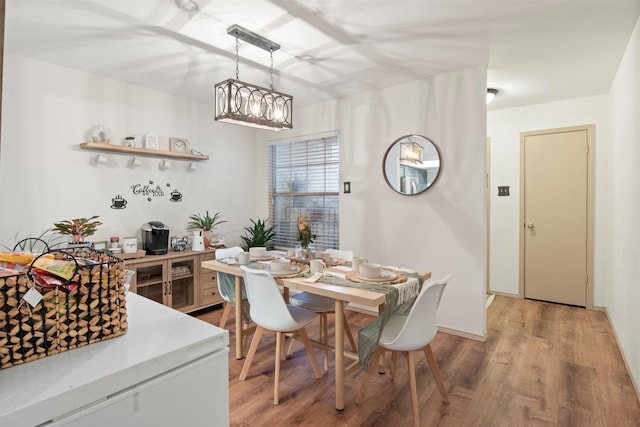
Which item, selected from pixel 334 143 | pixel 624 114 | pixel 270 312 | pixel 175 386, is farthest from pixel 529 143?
pixel 175 386

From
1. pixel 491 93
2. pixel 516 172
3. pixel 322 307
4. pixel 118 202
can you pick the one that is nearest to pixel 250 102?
pixel 322 307

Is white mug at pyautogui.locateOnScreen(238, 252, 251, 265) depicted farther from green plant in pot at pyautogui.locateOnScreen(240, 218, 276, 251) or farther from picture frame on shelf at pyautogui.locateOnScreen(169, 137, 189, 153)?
picture frame on shelf at pyautogui.locateOnScreen(169, 137, 189, 153)

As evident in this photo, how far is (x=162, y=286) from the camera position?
11.2 feet

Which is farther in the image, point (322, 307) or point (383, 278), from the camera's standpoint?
point (322, 307)

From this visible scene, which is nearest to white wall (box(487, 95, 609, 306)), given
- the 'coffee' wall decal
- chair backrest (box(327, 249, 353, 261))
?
chair backrest (box(327, 249, 353, 261))

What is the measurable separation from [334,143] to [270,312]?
8.04 ft

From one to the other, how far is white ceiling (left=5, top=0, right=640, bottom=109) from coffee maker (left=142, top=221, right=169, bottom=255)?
1.44 metres

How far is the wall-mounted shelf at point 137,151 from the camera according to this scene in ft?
10.2

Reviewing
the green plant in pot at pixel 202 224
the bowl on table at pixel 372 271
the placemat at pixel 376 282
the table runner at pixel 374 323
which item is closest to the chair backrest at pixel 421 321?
the table runner at pixel 374 323

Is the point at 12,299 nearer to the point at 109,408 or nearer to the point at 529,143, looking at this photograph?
the point at 109,408

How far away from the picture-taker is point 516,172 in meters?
4.29

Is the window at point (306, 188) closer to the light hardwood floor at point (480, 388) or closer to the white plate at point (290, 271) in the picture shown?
the light hardwood floor at point (480, 388)

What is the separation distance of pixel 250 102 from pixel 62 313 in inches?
70.7

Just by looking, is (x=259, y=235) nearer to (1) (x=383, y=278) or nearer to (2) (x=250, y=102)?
(2) (x=250, y=102)
